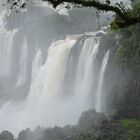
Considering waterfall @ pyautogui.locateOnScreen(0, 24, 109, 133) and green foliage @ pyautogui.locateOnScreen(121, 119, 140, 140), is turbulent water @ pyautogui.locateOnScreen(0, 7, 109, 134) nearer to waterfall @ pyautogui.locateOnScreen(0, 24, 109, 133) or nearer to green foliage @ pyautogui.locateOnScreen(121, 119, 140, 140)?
waterfall @ pyautogui.locateOnScreen(0, 24, 109, 133)

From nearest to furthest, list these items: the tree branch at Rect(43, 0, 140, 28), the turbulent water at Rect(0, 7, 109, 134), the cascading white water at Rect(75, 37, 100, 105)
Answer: the tree branch at Rect(43, 0, 140, 28)
the turbulent water at Rect(0, 7, 109, 134)
the cascading white water at Rect(75, 37, 100, 105)

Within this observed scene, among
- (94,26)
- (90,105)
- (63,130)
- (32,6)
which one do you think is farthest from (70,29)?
(63,130)

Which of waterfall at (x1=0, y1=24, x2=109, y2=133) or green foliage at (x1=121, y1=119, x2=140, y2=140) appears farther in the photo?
waterfall at (x1=0, y1=24, x2=109, y2=133)

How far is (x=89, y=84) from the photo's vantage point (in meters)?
32.6

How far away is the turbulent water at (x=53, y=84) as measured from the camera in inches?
1268

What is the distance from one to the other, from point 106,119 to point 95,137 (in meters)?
2.13

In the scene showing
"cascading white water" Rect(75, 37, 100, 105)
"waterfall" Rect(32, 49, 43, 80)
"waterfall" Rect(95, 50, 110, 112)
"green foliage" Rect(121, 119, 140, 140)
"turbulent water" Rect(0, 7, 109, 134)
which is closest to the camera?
"green foliage" Rect(121, 119, 140, 140)

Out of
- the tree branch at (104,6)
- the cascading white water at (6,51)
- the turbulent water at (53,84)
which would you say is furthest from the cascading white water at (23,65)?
the tree branch at (104,6)

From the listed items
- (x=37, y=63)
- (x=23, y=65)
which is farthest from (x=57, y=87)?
(x=23, y=65)

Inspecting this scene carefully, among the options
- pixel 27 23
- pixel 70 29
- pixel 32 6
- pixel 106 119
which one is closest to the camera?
pixel 106 119

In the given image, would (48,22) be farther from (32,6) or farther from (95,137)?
(95,137)

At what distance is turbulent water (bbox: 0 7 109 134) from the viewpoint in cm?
3222

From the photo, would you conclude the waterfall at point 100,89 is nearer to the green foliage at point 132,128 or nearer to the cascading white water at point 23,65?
the green foliage at point 132,128

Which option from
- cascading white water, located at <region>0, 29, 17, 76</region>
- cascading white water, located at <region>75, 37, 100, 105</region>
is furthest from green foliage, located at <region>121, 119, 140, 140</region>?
cascading white water, located at <region>0, 29, 17, 76</region>
